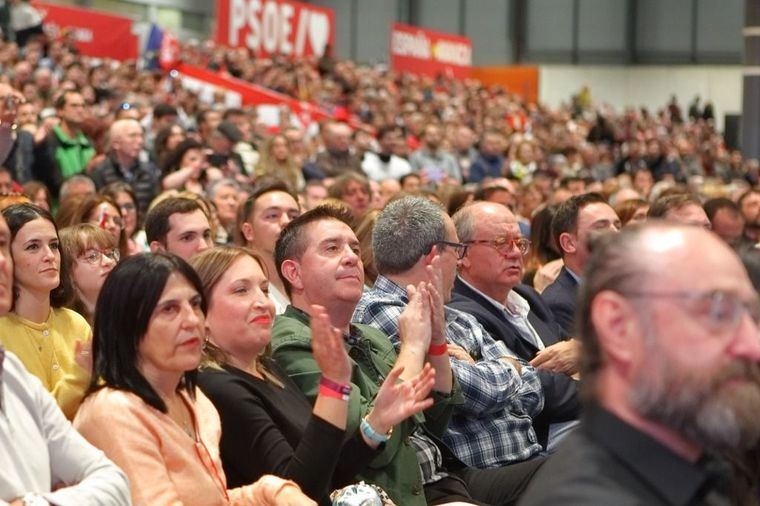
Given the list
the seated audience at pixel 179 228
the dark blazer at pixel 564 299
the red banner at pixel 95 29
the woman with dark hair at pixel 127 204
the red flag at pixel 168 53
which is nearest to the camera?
the seated audience at pixel 179 228

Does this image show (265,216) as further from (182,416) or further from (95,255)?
(182,416)

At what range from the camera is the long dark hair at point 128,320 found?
283cm

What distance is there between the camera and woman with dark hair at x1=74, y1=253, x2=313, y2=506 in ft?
8.99

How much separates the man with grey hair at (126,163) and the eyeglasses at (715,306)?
20.5 feet

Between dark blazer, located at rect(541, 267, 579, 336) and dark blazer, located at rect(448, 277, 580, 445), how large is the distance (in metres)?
0.12

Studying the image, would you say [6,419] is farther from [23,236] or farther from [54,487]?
[23,236]

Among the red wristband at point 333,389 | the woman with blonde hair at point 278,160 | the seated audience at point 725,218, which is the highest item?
the woman with blonde hair at point 278,160

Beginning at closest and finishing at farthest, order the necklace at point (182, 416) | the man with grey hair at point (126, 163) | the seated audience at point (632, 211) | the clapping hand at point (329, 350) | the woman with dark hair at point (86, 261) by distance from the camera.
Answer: the necklace at point (182, 416) < the clapping hand at point (329, 350) < the woman with dark hair at point (86, 261) < the seated audience at point (632, 211) < the man with grey hair at point (126, 163)

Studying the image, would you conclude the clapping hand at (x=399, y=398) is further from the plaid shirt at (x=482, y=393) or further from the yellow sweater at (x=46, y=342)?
the yellow sweater at (x=46, y=342)

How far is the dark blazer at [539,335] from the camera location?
416 cm

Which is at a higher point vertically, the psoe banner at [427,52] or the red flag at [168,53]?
the psoe banner at [427,52]

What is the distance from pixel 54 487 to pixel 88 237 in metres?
1.61

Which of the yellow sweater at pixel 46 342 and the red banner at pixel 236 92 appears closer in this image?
the yellow sweater at pixel 46 342

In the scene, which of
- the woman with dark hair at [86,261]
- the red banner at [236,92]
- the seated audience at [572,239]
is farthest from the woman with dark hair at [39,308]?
the red banner at [236,92]
